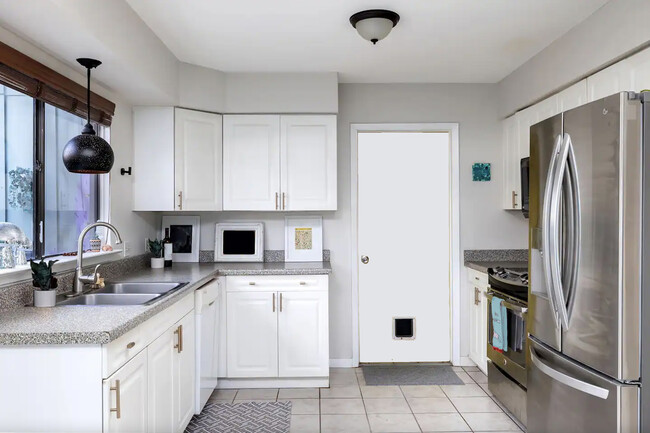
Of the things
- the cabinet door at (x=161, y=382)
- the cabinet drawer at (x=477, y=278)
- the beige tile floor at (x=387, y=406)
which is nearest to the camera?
the cabinet door at (x=161, y=382)

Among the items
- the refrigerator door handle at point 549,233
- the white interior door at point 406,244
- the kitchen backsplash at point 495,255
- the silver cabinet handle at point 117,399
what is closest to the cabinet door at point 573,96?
the refrigerator door handle at point 549,233

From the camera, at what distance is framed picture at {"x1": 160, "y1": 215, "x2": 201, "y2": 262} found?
4184mm

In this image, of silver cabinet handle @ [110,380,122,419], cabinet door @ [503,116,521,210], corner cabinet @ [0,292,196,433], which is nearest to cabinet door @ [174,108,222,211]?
corner cabinet @ [0,292,196,433]

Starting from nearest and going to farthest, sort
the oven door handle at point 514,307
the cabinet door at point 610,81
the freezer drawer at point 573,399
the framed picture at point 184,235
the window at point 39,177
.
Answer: the freezer drawer at point 573,399
the window at point 39,177
the cabinet door at point 610,81
the oven door handle at point 514,307
the framed picture at point 184,235

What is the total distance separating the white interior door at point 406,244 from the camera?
4320mm

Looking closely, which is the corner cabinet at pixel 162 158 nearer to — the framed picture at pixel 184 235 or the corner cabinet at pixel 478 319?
the framed picture at pixel 184 235

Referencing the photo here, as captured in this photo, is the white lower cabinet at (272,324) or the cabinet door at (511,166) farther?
the cabinet door at (511,166)

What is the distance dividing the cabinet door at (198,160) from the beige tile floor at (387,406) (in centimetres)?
146

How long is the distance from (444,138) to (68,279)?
312 cm

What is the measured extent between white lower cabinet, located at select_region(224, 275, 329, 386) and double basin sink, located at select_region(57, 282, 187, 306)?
718mm

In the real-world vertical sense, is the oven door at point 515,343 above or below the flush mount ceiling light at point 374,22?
below

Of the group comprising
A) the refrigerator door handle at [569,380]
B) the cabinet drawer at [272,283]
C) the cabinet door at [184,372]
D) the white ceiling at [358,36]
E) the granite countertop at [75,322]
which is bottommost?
the cabinet door at [184,372]

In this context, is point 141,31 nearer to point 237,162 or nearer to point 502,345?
point 237,162

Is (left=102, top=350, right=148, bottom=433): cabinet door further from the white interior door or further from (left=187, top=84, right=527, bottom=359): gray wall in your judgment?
the white interior door
